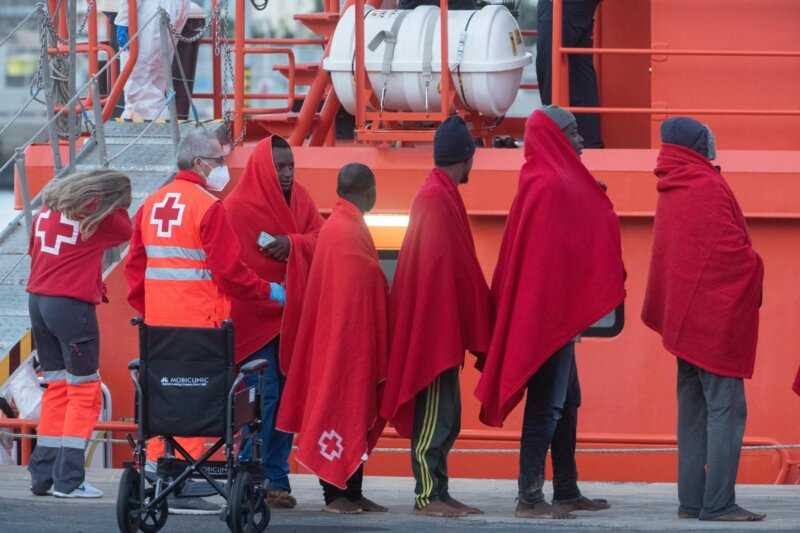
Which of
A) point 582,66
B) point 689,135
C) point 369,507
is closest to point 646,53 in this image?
point 582,66

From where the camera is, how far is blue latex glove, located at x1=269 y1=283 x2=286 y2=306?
6.14 meters

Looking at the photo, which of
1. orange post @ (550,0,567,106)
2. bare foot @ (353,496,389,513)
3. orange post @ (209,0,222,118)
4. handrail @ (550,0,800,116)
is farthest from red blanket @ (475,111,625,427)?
orange post @ (209,0,222,118)

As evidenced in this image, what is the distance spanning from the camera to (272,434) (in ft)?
20.9

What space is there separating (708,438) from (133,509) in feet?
7.59

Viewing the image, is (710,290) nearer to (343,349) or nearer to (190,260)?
(343,349)

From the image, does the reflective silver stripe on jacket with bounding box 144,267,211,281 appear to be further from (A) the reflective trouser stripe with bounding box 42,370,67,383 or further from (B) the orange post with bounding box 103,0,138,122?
(B) the orange post with bounding box 103,0,138,122

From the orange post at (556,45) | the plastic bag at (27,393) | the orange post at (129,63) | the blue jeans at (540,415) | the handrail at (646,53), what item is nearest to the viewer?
Result: the blue jeans at (540,415)

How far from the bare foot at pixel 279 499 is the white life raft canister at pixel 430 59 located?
2766 mm

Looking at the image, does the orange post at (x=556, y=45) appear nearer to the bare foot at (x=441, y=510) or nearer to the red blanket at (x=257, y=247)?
the red blanket at (x=257, y=247)

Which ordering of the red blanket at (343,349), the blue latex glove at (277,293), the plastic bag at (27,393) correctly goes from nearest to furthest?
the red blanket at (343,349) → the blue latex glove at (277,293) → the plastic bag at (27,393)

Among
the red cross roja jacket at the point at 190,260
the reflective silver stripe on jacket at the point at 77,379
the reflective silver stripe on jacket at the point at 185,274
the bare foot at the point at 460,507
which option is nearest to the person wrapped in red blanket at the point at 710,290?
the bare foot at the point at 460,507

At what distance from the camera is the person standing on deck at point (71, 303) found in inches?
253

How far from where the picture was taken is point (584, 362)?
816 cm

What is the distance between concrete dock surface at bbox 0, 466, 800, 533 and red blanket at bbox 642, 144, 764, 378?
712 mm
